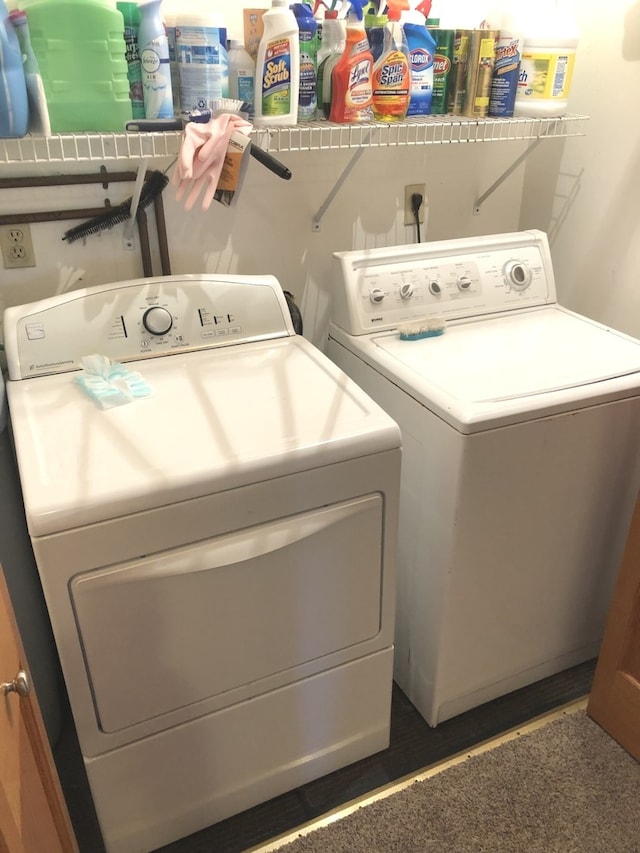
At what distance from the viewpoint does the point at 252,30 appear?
1.50 metres

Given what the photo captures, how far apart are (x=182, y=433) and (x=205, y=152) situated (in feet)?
1.82

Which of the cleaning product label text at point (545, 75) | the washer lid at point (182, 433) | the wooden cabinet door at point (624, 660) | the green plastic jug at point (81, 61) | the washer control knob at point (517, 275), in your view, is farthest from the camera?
the washer control knob at point (517, 275)

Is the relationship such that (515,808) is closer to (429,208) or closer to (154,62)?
(429,208)

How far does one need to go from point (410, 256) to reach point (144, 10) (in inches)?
32.6

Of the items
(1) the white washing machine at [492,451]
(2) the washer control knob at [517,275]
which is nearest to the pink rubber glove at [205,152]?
(1) the white washing machine at [492,451]

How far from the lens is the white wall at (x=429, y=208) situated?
5.44 feet

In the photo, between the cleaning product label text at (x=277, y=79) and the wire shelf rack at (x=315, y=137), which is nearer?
the wire shelf rack at (x=315, y=137)

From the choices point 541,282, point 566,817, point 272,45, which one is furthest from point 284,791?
point 272,45

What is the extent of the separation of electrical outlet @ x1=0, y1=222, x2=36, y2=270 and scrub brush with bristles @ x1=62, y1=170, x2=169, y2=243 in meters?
0.08

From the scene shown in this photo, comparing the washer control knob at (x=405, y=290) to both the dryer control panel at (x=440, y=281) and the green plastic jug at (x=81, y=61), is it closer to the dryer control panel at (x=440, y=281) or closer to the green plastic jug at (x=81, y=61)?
the dryer control panel at (x=440, y=281)

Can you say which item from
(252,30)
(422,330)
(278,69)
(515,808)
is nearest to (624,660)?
(515,808)

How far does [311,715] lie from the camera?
150 centimetres

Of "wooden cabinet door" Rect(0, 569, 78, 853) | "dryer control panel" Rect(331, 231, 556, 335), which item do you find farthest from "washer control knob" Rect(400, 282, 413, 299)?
"wooden cabinet door" Rect(0, 569, 78, 853)

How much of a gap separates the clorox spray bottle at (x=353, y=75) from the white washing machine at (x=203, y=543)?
43 centimetres
